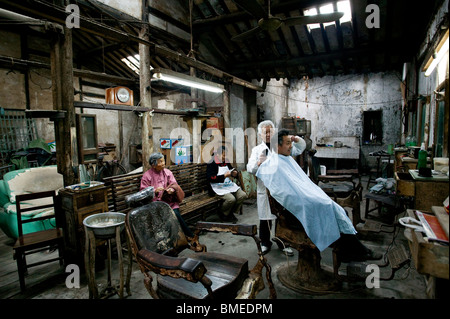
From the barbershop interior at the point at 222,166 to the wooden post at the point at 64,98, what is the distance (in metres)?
0.02

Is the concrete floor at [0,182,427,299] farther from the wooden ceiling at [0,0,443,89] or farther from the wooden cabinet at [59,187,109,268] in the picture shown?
the wooden ceiling at [0,0,443,89]

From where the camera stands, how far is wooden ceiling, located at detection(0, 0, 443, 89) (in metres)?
5.17

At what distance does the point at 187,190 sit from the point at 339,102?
917 centimetres

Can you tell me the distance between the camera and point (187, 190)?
5055mm

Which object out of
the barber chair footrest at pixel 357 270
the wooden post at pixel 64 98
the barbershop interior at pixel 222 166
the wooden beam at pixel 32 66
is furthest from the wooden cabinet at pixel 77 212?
the wooden beam at pixel 32 66

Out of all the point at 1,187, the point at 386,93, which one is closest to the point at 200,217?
the point at 1,187

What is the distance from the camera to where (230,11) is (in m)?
6.15

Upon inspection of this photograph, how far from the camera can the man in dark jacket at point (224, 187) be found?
4938 millimetres

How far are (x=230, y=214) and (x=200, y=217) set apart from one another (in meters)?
0.63

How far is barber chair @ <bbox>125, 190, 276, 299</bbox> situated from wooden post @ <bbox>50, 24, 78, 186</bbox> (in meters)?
1.73

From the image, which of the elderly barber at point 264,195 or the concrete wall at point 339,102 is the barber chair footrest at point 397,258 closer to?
the elderly barber at point 264,195

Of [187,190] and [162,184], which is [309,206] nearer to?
[162,184]

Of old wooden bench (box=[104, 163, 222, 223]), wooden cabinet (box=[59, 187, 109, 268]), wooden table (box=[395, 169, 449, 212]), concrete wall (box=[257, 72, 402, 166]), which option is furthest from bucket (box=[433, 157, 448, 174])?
concrete wall (box=[257, 72, 402, 166])
